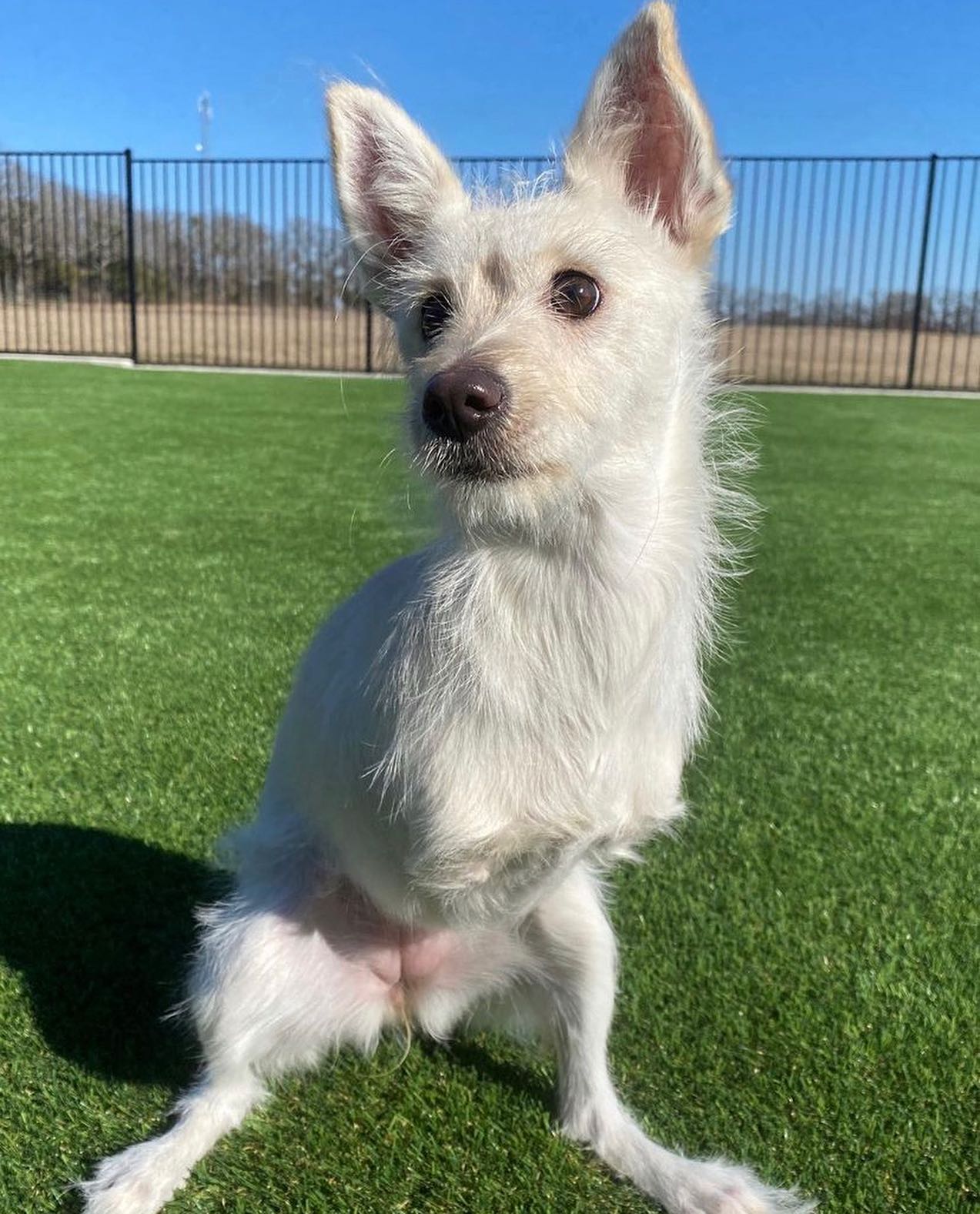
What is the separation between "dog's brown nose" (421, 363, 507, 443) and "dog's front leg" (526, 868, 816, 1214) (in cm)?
92

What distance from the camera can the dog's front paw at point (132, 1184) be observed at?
5.17 feet

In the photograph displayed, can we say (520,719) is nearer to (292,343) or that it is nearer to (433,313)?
(433,313)

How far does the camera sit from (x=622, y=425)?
1527 millimetres

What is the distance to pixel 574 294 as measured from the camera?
1551mm

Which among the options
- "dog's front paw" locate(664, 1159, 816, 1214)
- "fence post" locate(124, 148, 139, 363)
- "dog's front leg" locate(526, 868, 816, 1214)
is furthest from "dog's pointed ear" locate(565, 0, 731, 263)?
"fence post" locate(124, 148, 139, 363)

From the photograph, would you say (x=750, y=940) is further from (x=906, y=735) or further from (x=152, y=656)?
(x=152, y=656)

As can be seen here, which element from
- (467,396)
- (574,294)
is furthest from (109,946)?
(574,294)

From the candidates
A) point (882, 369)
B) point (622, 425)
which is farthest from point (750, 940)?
point (882, 369)

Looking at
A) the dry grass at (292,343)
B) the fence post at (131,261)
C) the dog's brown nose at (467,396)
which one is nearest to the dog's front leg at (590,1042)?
the dog's brown nose at (467,396)

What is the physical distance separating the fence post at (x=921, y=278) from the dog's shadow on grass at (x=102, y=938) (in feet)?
59.9

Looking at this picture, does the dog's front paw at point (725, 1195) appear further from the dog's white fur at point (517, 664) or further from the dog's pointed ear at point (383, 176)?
the dog's pointed ear at point (383, 176)

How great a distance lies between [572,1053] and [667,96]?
5.64 feet

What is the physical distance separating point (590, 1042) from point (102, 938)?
1131 mm

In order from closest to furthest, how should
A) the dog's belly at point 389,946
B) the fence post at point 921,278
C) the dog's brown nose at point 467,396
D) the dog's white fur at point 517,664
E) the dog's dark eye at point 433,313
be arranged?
1. the dog's brown nose at point 467,396
2. the dog's white fur at point 517,664
3. the dog's dark eye at point 433,313
4. the dog's belly at point 389,946
5. the fence post at point 921,278
